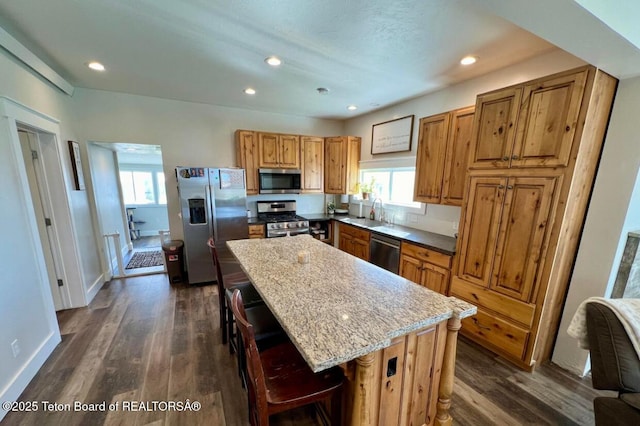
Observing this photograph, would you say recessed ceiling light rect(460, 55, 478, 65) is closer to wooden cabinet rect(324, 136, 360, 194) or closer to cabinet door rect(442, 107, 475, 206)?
cabinet door rect(442, 107, 475, 206)

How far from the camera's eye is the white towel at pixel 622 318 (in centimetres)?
128

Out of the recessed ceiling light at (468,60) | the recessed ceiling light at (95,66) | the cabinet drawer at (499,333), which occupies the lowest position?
the cabinet drawer at (499,333)

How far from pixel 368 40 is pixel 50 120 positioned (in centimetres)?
346

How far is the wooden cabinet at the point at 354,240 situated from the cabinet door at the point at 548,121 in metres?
2.03

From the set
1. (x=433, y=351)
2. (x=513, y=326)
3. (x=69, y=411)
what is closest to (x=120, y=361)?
(x=69, y=411)

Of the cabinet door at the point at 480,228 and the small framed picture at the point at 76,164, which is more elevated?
the small framed picture at the point at 76,164

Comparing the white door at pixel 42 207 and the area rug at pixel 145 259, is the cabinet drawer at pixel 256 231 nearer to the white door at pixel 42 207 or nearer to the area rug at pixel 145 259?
the area rug at pixel 145 259

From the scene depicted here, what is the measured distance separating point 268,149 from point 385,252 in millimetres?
2548

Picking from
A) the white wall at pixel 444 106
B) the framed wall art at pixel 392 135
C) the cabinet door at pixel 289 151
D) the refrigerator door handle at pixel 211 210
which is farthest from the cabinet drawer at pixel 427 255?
the refrigerator door handle at pixel 211 210

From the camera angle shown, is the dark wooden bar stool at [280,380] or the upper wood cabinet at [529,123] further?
the upper wood cabinet at [529,123]

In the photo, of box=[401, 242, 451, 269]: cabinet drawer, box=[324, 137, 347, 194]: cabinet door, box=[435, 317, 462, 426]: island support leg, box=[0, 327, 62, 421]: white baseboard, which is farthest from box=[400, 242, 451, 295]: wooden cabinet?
box=[0, 327, 62, 421]: white baseboard

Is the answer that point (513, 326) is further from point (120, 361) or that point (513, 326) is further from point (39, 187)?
point (39, 187)

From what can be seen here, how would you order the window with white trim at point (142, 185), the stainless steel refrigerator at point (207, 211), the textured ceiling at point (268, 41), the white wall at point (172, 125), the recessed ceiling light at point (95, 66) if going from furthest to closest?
the window with white trim at point (142, 185) < the stainless steel refrigerator at point (207, 211) < the white wall at point (172, 125) < the recessed ceiling light at point (95, 66) < the textured ceiling at point (268, 41)

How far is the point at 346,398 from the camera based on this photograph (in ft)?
3.92
